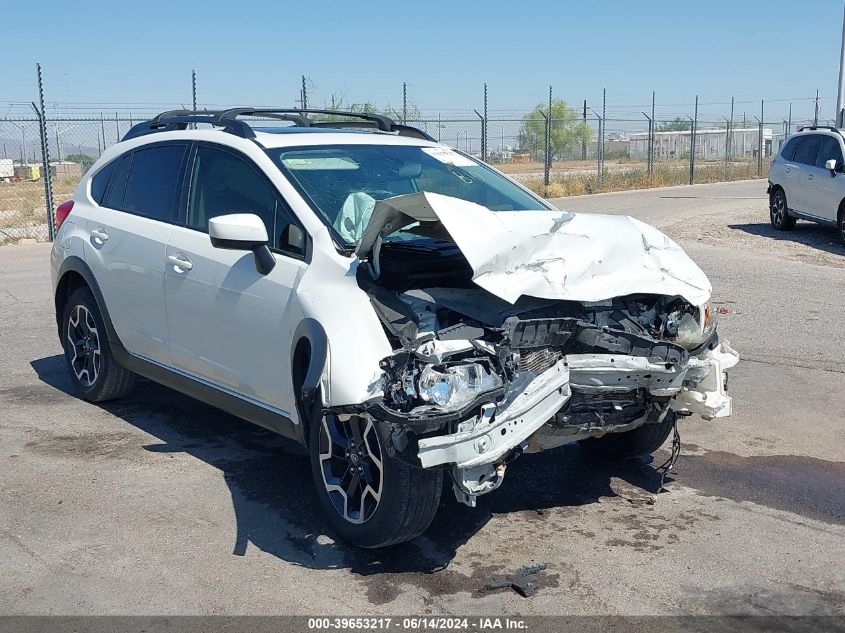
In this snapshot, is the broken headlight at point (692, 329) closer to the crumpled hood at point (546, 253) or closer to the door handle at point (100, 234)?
the crumpled hood at point (546, 253)

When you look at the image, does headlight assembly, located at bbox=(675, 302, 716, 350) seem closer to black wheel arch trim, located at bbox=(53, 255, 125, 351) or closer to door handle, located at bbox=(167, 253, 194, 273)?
door handle, located at bbox=(167, 253, 194, 273)

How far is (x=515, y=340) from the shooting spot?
4.02 meters

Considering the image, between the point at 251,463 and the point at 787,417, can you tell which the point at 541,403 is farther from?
the point at 787,417

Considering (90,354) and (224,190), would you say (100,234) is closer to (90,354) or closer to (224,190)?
(90,354)

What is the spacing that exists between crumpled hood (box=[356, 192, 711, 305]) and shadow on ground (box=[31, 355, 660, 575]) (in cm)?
132

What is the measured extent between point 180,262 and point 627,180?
29391 mm

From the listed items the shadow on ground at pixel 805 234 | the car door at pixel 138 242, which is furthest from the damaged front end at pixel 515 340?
the shadow on ground at pixel 805 234

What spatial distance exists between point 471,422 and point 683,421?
124 inches

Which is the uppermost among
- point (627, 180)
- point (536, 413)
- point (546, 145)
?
point (546, 145)

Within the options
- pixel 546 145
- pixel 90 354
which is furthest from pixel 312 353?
pixel 546 145

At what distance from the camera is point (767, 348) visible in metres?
8.46

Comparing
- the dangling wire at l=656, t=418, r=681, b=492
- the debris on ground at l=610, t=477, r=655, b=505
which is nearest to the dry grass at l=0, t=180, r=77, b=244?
the debris on ground at l=610, t=477, r=655, b=505

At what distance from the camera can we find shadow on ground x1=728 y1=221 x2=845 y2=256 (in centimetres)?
1540

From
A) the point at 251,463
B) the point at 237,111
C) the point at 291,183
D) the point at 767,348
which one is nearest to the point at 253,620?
the point at 251,463
